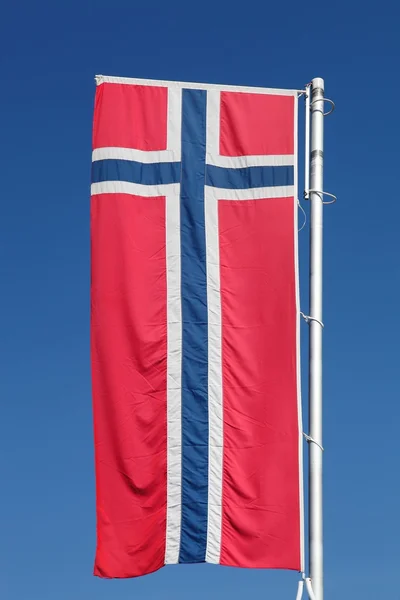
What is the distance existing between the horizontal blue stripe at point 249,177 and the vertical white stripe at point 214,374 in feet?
0.66

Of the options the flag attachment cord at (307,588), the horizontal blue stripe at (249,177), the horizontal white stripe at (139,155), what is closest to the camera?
the flag attachment cord at (307,588)

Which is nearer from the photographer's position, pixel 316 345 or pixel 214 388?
pixel 316 345

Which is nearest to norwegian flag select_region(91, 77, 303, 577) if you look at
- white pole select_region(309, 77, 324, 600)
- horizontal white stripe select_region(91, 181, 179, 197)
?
horizontal white stripe select_region(91, 181, 179, 197)

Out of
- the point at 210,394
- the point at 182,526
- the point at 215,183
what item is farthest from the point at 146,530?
the point at 215,183

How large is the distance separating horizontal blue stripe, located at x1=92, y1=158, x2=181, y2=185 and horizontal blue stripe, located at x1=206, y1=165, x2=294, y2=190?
0.49 metres

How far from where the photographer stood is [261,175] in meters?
17.0

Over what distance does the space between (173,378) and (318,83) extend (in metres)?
4.47

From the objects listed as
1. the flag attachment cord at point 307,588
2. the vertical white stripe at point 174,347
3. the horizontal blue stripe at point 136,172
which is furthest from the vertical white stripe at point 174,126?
the flag attachment cord at point 307,588

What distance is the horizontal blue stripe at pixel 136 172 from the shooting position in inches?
671

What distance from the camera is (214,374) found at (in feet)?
54.4

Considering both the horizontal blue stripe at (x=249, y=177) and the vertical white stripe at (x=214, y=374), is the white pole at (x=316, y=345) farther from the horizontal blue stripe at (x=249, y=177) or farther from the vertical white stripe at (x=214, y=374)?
the vertical white stripe at (x=214, y=374)

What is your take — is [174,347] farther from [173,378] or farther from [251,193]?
[251,193]

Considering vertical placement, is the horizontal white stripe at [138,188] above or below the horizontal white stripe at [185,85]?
below

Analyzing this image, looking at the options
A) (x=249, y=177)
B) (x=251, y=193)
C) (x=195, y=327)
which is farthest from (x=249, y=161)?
(x=195, y=327)
